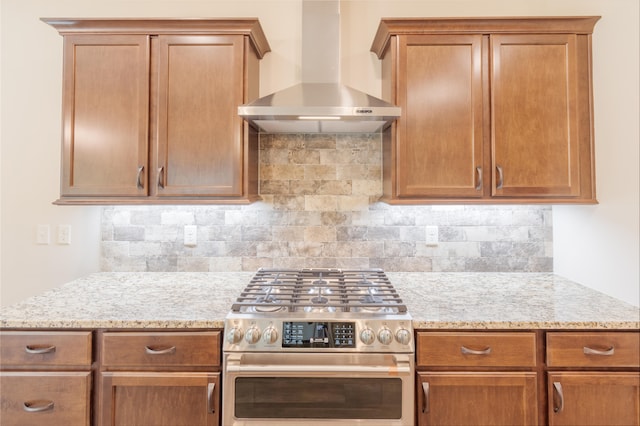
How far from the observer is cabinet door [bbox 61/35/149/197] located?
200cm

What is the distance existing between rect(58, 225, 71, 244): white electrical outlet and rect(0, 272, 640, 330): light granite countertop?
0.96ft

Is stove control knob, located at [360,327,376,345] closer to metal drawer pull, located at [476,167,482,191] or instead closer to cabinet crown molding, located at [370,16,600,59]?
metal drawer pull, located at [476,167,482,191]

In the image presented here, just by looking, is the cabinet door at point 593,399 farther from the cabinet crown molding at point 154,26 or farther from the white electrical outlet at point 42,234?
the white electrical outlet at point 42,234

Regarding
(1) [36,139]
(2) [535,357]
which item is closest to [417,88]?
(2) [535,357]

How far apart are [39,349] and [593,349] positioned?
2215mm

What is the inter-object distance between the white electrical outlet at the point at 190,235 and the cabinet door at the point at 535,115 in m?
1.78

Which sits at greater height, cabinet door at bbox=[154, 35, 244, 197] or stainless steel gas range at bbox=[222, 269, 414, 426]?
cabinet door at bbox=[154, 35, 244, 197]

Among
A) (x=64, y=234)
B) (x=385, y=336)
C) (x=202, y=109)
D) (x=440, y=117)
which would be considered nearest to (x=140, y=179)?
(x=202, y=109)

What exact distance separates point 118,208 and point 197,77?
3.31 feet

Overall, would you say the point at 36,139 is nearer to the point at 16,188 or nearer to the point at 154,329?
the point at 16,188

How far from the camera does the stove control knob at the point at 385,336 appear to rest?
147 cm

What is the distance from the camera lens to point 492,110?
6.48ft

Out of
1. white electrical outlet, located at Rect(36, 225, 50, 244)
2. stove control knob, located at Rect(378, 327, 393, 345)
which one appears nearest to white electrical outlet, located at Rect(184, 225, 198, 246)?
white electrical outlet, located at Rect(36, 225, 50, 244)

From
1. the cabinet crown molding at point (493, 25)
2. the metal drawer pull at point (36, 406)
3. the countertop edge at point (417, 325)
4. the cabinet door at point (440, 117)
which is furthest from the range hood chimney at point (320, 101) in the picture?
the metal drawer pull at point (36, 406)
